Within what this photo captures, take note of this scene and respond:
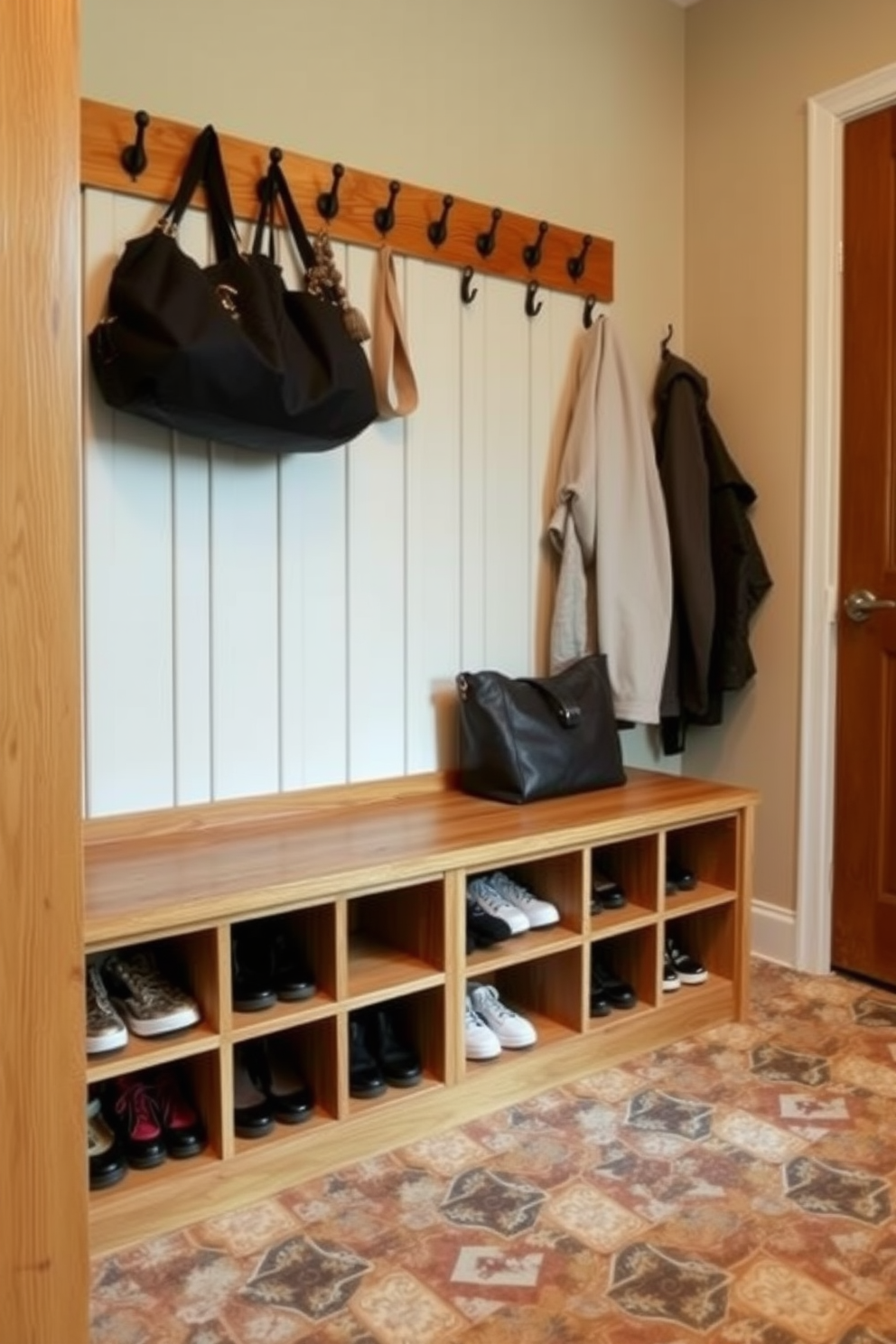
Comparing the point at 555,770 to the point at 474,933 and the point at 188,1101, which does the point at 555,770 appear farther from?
the point at 188,1101

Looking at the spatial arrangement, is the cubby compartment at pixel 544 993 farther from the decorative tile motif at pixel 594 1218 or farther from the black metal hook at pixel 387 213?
the black metal hook at pixel 387 213

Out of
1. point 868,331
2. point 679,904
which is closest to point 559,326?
point 868,331

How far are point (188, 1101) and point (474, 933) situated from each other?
0.58 meters

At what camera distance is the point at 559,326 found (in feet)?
8.34

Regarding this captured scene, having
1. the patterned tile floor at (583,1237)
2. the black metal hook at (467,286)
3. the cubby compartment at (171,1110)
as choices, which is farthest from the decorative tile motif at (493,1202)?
the black metal hook at (467,286)

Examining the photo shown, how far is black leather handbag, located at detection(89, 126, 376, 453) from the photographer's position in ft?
5.63

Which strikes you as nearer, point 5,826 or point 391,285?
point 5,826

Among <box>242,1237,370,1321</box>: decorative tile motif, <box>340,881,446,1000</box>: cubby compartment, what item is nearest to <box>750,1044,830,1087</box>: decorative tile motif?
<box>340,881,446,1000</box>: cubby compartment

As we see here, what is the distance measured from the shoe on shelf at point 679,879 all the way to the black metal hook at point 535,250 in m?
1.43

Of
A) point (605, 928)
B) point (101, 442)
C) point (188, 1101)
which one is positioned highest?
point (101, 442)

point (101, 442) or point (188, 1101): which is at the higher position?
point (101, 442)

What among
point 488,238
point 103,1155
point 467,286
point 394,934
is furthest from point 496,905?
point 488,238

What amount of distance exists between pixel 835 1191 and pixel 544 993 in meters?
0.66

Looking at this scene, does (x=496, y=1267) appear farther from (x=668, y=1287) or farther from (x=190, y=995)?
(x=190, y=995)
